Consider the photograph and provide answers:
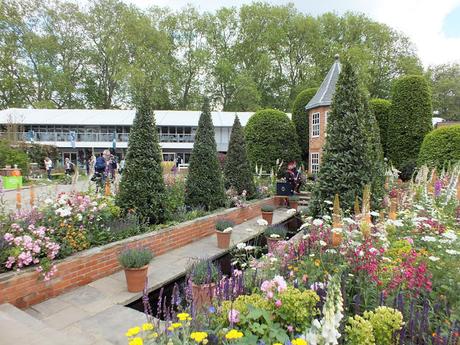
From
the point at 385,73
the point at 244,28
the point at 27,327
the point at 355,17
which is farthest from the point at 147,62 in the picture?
the point at 27,327

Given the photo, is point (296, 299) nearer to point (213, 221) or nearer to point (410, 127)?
point (213, 221)

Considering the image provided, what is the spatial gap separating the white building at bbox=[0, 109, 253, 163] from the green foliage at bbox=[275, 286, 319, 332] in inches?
1089

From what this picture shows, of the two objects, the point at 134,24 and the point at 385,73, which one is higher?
the point at 134,24

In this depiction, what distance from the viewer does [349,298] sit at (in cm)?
251

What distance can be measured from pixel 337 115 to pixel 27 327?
5.96m

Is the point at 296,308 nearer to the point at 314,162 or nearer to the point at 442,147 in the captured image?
the point at 442,147

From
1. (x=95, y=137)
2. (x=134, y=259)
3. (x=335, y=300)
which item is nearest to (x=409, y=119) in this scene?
(x=134, y=259)

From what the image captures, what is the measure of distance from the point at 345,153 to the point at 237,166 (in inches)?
168

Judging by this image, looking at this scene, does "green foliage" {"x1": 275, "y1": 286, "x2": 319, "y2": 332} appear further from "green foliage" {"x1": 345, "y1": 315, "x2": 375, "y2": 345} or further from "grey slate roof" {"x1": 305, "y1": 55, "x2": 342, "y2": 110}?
"grey slate roof" {"x1": 305, "y1": 55, "x2": 342, "y2": 110}

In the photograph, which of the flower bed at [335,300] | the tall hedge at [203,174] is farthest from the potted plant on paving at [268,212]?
the flower bed at [335,300]

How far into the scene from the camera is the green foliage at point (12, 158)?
53.8 feet

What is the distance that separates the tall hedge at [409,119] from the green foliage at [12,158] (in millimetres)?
20067

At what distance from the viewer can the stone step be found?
98.4 inches

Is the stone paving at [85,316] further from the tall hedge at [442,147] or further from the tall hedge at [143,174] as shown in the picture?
the tall hedge at [442,147]
